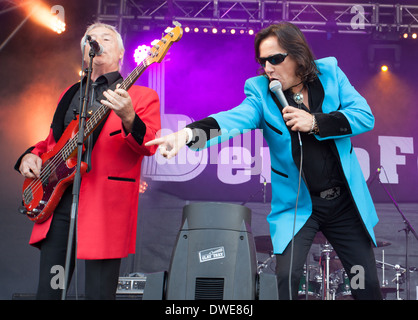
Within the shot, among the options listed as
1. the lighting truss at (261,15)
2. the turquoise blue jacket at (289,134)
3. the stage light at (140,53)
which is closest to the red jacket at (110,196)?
the turquoise blue jacket at (289,134)

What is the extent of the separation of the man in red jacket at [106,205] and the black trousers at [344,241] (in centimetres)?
90

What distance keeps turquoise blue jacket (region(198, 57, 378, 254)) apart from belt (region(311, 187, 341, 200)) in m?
0.07

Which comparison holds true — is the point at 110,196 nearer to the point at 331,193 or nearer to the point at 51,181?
the point at 51,181

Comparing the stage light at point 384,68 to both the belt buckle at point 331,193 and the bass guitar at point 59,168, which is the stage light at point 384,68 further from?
the belt buckle at point 331,193

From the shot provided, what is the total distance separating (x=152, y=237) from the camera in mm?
6844

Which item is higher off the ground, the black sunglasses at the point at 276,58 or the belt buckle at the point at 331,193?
the black sunglasses at the point at 276,58

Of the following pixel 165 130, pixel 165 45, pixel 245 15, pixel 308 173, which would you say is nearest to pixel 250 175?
pixel 165 130

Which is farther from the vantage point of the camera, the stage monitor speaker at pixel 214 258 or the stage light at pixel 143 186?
the stage light at pixel 143 186

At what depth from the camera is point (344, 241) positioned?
7.65ft

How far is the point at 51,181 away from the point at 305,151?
58.3 inches

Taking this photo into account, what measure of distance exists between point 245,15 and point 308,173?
5.62 metres

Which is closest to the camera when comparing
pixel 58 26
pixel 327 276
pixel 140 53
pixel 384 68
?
pixel 327 276

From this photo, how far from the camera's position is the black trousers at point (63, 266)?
2453mm

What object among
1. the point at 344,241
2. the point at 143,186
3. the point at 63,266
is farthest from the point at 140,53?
the point at 344,241
